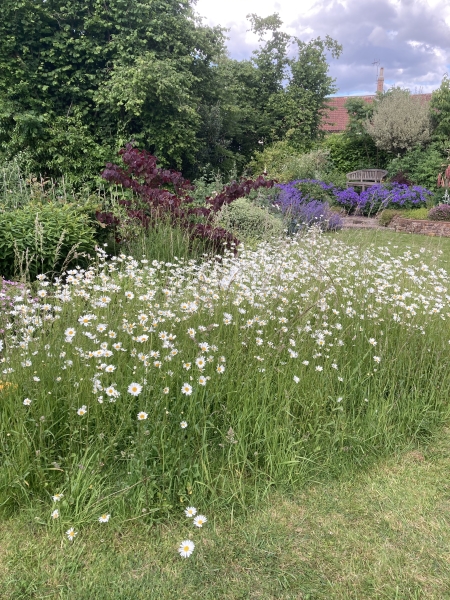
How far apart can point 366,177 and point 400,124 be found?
2225 mm

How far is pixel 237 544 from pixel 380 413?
1.18 meters

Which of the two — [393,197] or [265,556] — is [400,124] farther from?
[265,556]

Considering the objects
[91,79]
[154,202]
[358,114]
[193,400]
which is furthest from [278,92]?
[193,400]

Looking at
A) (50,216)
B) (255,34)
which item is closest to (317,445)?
(50,216)

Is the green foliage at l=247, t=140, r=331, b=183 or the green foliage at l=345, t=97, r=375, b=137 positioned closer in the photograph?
the green foliage at l=247, t=140, r=331, b=183

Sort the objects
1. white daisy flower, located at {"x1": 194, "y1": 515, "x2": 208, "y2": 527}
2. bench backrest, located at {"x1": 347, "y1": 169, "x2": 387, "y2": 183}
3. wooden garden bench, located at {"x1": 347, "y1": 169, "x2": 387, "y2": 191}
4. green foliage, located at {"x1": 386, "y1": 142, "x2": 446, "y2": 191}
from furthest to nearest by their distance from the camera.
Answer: bench backrest, located at {"x1": 347, "y1": 169, "x2": 387, "y2": 183}
wooden garden bench, located at {"x1": 347, "y1": 169, "x2": 387, "y2": 191}
green foliage, located at {"x1": 386, "y1": 142, "x2": 446, "y2": 191}
white daisy flower, located at {"x1": 194, "y1": 515, "x2": 208, "y2": 527}

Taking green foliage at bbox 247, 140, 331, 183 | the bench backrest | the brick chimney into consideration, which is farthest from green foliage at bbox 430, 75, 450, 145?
the brick chimney

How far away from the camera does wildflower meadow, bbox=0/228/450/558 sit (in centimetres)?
194

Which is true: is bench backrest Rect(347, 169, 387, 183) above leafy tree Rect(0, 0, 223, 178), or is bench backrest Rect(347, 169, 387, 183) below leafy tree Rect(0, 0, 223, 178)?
below

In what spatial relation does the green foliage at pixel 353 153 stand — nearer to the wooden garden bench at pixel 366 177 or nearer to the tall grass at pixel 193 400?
the wooden garden bench at pixel 366 177

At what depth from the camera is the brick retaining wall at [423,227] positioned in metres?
10.3

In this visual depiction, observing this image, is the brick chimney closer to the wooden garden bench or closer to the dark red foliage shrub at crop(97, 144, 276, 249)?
the wooden garden bench

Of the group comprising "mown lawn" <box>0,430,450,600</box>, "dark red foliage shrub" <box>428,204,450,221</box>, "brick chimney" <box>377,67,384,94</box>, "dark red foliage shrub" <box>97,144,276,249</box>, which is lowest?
"mown lawn" <box>0,430,450,600</box>

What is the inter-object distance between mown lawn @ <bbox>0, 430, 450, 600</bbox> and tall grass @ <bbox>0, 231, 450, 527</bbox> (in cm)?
11
